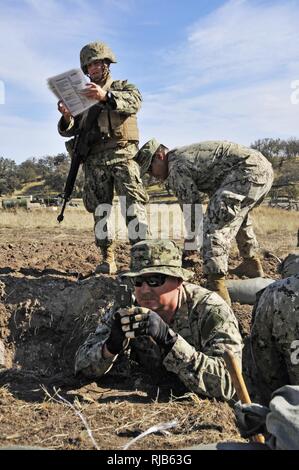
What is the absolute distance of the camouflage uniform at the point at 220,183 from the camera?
4844 mm

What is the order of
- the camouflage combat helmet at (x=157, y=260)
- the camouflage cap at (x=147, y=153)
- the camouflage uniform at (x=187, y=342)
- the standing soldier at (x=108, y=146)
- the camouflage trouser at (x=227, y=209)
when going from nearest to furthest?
1. the camouflage uniform at (x=187, y=342)
2. the camouflage combat helmet at (x=157, y=260)
3. the camouflage trouser at (x=227, y=209)
4. the camouflage cap at (x=147, y=153)
5. the standing soldier at (x=108, y=146)

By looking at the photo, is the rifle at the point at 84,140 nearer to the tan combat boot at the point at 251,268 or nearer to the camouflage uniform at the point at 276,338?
the tan combat boot at the point at 251,268

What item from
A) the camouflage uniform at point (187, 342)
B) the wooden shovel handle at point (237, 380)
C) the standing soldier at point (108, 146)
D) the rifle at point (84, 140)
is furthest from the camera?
the rifle at point (84, 140)

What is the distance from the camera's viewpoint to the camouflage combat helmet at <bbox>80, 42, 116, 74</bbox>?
17.1 ft

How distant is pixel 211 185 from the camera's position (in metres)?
5.16

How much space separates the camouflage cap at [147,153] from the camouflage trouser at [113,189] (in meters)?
0.21

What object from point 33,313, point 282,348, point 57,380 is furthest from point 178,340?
point 33,313

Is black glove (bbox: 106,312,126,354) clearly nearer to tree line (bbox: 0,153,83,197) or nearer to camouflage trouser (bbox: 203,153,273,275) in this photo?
camouflage trouser (bbox: 203,153,273,275)

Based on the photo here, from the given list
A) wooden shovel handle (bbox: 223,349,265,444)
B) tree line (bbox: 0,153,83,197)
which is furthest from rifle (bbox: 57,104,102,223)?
tree line (bbox: 0,153,83,197)

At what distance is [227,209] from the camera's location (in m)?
4.86

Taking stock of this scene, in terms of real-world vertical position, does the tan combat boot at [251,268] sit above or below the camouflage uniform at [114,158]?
below

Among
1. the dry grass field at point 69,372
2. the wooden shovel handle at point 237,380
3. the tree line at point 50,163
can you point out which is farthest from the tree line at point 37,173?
the wooden shovel handle at point 237,380

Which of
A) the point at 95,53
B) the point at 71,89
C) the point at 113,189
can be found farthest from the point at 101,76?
the point at 113,189
